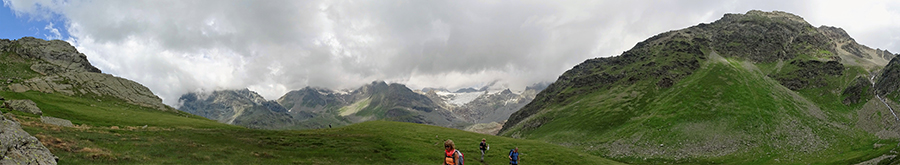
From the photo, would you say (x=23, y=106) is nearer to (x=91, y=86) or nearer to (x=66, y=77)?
(x=91, y=86)

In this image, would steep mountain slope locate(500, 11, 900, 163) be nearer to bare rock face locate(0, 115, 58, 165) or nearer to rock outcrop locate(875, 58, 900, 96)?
rock outcrop locate(875, 58, 900, 96)

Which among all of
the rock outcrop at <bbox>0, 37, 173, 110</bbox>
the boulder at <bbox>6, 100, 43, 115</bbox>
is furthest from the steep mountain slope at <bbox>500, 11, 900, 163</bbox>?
the rock outcrop at <bbox>0, 37, 173, 110</bbox>

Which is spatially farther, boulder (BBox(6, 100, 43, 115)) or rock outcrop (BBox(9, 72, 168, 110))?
rock outcrop (BBox(9, 72, 168, 110))

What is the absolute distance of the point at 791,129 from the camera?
3467 inches

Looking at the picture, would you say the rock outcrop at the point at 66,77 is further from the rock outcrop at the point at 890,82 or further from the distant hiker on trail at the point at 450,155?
the rock outcrop at the point at 890,82

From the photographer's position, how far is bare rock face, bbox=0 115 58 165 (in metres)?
18.4

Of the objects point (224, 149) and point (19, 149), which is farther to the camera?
point (224, 149)

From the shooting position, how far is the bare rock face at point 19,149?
18.4 m

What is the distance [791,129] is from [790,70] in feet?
366

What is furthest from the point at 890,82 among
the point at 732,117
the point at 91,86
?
the point at 91,86

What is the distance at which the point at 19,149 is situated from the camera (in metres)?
19.9

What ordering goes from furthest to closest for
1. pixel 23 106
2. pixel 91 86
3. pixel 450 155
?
pixel 91 86 → pixel 23 106 → pixel 450 155

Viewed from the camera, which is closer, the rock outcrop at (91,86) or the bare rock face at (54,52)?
the rock outcrop at (91,86)

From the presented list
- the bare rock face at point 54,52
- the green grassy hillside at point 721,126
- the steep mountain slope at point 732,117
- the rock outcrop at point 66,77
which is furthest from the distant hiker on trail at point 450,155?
the bare rock face at point 54,52
